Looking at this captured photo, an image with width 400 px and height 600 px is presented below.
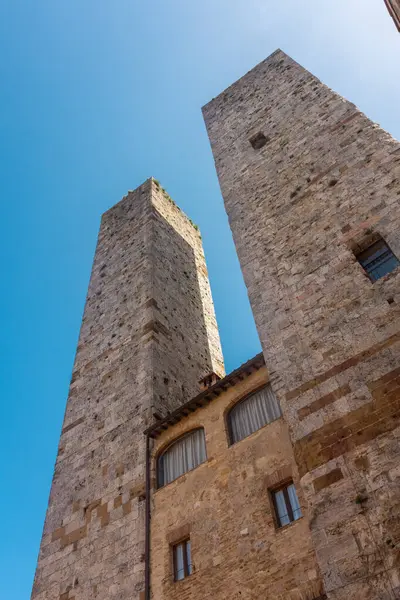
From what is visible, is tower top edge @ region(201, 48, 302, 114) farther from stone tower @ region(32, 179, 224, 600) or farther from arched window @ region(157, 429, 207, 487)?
arched window @ region(157, 429, 207, 487)

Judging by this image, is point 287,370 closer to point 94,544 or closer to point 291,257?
point 291,257

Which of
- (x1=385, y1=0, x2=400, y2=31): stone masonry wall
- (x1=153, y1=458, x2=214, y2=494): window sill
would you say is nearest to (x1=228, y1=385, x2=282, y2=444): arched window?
(x1=153, y1=458, x2=214, y2=494): window sill

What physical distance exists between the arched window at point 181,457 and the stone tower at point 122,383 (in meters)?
0.48

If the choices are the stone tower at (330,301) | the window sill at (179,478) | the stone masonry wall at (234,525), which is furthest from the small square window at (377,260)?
the window sill at (179,478)

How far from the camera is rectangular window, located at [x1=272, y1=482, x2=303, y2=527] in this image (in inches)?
309

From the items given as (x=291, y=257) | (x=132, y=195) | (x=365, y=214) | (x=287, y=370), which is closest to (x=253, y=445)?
(x=287, y=370)

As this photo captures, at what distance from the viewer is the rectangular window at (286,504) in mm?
7844

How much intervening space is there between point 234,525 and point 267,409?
2.11 metres

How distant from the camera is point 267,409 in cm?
954

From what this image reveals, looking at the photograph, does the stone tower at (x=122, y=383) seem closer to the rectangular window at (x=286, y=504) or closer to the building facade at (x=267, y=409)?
the building facade at (x=267, y=409)

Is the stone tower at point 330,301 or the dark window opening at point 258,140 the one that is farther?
the dark window opening at point 258,140

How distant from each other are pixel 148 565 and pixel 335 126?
9.98m

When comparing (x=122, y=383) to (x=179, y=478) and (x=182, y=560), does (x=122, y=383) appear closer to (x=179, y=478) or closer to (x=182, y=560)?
(x=179, y=478)

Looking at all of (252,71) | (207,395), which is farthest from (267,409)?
(252,71)
